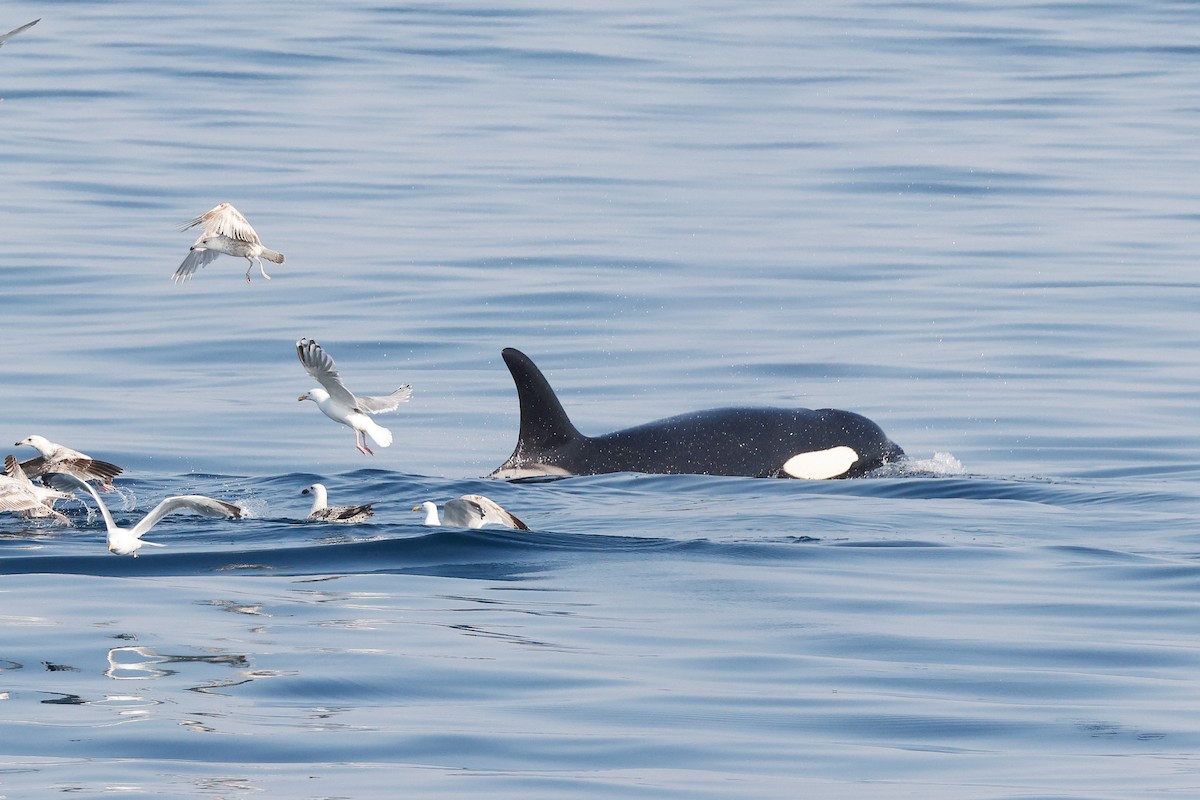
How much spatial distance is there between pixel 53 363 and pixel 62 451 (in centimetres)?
665

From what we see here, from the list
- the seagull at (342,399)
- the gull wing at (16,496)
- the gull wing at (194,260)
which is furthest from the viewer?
the gull wing at (194,260)

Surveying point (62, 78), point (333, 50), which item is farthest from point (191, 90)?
point (333, 50)

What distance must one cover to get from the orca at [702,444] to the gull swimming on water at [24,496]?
2.78 meters

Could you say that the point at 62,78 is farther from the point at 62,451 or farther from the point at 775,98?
the point at 62,451

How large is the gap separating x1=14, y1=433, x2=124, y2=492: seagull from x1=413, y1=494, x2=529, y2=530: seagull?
6.17 ft

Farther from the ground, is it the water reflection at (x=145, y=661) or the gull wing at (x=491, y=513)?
the gull wing at (x=491, y=513)

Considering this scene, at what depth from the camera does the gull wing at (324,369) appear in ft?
35.8

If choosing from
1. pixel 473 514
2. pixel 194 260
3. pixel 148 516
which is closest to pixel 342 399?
pixel 473 514

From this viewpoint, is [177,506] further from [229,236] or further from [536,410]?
[229,236]

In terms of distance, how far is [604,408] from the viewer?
1706 centimetres

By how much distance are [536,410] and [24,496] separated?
3107mm

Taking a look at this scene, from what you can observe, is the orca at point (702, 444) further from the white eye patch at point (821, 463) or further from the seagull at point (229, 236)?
the seagull at point (229, 236)

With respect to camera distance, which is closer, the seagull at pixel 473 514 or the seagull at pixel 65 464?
the seagull at pixel 473 514

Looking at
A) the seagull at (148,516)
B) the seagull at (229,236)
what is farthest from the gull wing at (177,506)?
the seagull at (229,236)
